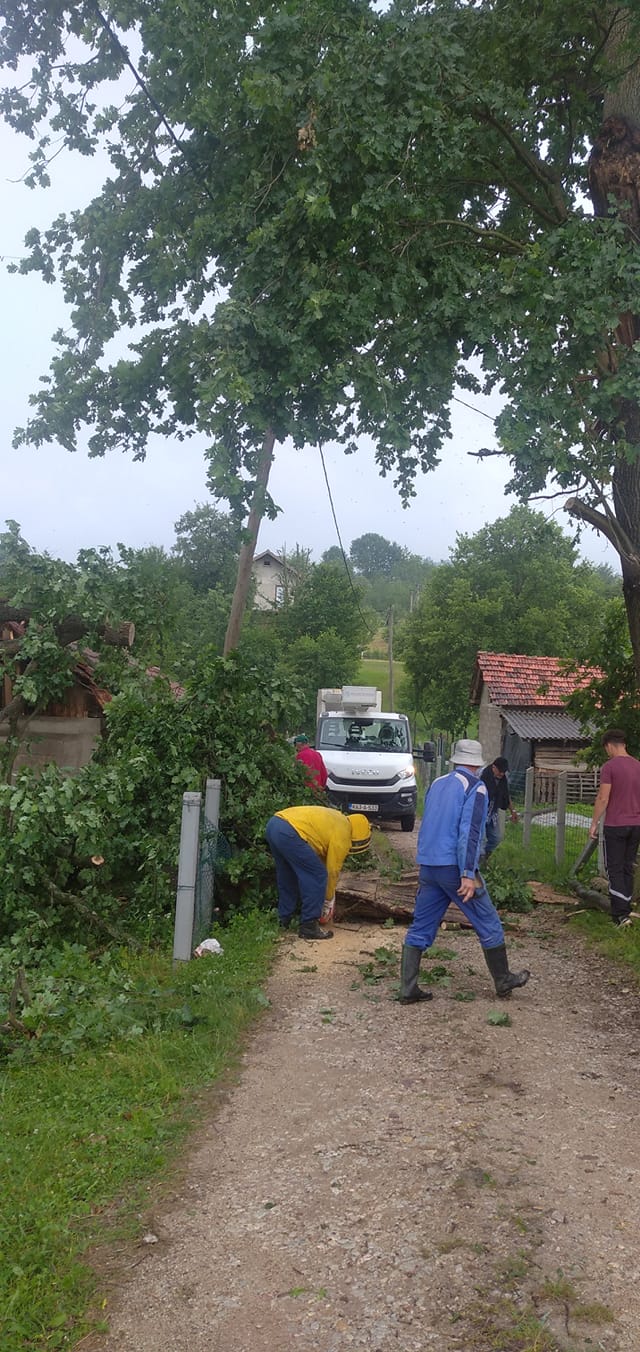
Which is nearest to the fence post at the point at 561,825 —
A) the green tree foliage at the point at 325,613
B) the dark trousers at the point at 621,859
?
the dark trousers at the point at 621,859

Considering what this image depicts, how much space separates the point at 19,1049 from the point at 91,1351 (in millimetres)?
2820

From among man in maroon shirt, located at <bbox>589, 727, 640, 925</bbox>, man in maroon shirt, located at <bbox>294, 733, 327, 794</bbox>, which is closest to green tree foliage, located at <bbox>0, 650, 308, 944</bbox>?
man in maroon shirt, located at <bbox>294, 733, 327, 794</bbox>

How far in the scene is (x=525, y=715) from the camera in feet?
104

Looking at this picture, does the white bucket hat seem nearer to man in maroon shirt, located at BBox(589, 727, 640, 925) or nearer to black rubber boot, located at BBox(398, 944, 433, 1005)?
black rubber boot, located at BBox(398, 944, 433, 1005)

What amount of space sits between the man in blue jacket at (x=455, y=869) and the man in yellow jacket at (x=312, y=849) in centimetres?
160

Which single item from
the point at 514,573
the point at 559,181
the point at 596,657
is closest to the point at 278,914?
the point at 596,657

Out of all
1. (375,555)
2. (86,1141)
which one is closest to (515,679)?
(86,1141)

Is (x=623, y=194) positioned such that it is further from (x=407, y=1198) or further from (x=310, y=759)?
(x=407, y=1198)

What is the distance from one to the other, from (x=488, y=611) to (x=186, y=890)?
3523 cm

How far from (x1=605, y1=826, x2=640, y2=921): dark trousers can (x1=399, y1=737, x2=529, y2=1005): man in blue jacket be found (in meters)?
2.70

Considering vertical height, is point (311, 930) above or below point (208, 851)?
below

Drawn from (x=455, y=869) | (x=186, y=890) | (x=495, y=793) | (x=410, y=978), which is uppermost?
(x=495, y=793)

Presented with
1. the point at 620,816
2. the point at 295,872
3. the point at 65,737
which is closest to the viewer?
the point at 295,872

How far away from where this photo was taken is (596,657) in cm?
1134
